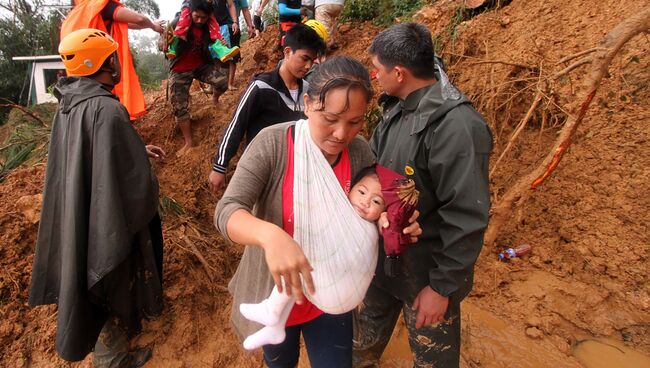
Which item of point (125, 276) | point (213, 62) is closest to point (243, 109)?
point (125, 276)

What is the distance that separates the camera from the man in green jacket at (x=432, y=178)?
1241mm

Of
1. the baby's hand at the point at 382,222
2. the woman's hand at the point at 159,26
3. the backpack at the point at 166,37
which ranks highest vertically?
the woman's hand at the point at 159,26

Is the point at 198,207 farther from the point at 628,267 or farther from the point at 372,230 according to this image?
the point at 628,267

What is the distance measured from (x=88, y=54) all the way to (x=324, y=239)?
64.3 inches

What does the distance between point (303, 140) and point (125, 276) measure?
1430 millimetres

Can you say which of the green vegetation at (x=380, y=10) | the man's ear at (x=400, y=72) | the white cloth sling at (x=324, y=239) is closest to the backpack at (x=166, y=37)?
the man's ear at (x=400, y=72)

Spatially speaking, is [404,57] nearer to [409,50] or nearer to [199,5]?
[409,50]

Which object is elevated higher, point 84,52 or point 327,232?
point 84,52

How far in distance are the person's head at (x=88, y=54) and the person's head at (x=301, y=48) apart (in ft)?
3.20

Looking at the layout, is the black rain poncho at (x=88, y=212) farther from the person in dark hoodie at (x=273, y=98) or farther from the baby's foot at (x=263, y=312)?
the baby's foot at (x=263, y=312)

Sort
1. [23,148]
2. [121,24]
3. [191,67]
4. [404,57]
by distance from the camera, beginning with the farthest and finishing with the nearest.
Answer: [23,148]
[191,67]
[121,24]
[404,57]

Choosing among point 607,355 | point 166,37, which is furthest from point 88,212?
point 607,355

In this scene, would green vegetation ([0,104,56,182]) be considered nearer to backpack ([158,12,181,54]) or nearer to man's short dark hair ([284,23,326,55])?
backpack ([158,12,181,54])

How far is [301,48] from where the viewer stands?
213 centimetres
